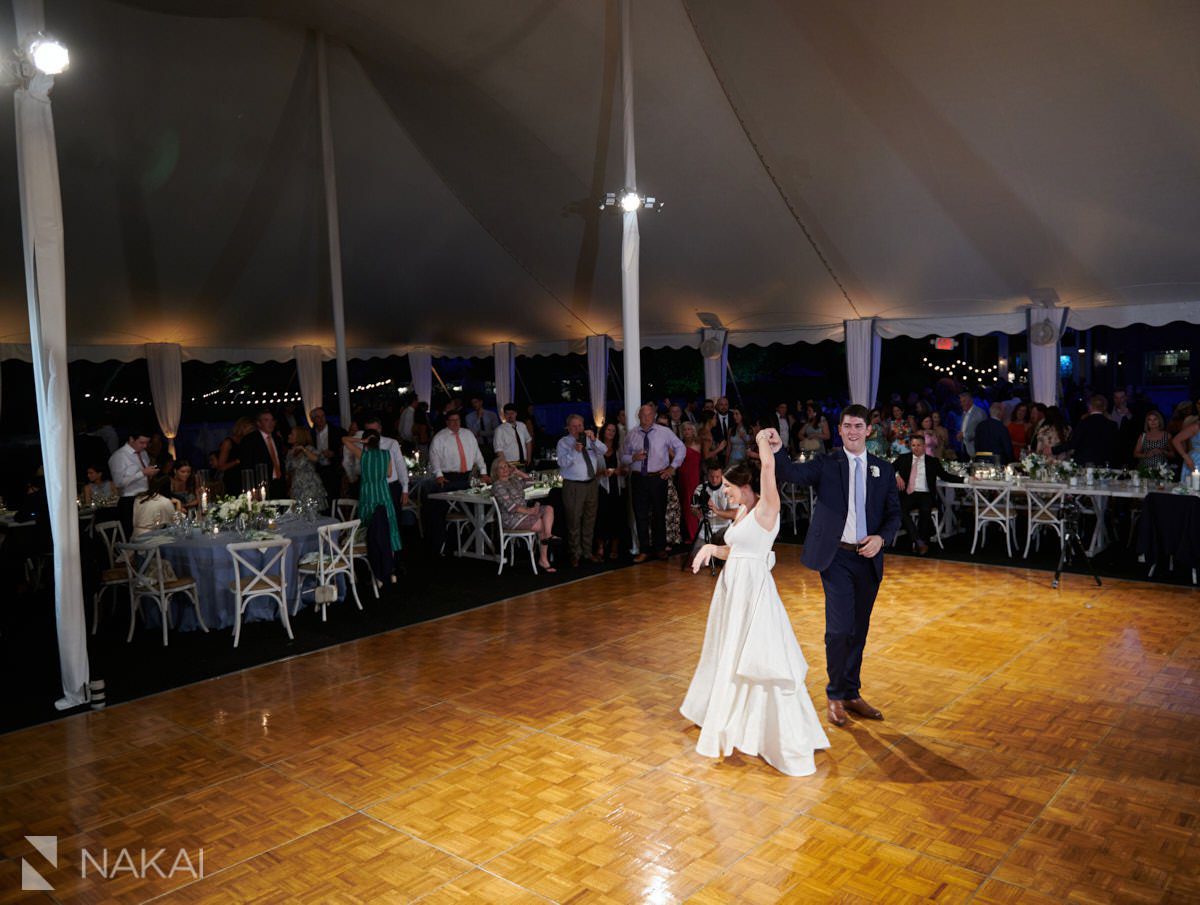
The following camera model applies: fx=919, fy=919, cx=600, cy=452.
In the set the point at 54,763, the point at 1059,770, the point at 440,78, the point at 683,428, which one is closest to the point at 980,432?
the point at 683,428

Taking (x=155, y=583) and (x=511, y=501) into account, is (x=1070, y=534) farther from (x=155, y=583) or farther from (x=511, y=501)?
(x=155, y=583)

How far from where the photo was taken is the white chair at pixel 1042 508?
7.96 meters

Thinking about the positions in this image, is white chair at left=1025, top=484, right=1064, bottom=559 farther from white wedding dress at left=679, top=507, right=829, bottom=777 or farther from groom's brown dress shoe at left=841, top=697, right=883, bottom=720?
white wedding dress at left=679, top=507, right=829, bottom=777

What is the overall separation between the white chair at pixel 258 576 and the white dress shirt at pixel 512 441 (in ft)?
11.3

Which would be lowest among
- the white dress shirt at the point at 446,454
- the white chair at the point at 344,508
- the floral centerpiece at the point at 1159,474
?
the white chair at the point at 344,508

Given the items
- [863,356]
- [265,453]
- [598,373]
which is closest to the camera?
[265,453]

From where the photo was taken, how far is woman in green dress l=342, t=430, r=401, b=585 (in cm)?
750

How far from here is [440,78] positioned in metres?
10.1

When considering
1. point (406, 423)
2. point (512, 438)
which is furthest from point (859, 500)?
point (406, 423)

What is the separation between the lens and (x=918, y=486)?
866 centimetres

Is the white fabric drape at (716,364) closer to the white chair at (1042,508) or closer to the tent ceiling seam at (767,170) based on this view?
the tent ceiling seam at (767,170)

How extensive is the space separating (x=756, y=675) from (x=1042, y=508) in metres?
5.34

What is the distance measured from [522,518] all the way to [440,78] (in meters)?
5.18

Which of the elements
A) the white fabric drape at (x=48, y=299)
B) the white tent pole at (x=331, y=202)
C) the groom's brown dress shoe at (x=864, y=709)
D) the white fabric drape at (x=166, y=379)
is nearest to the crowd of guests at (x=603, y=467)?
the white tent pole at (x=331, y=202)
